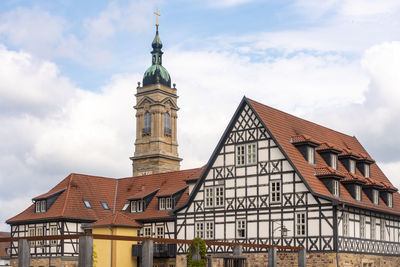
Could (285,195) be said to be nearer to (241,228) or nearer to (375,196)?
(241,228)

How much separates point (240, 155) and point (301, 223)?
22.4 feet

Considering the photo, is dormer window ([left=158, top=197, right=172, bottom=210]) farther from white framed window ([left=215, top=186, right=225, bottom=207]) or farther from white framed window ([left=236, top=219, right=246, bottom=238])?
white framed window ([left=236, top=219, right=246, bottom=238])

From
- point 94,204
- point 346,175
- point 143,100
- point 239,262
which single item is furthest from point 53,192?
point 143,100

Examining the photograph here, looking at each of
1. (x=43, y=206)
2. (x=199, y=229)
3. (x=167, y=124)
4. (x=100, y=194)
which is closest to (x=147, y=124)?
(x=167, y=124)

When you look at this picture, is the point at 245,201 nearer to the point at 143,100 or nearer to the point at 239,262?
the point at 239,262

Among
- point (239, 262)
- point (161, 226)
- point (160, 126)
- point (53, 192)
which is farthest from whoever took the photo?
point (160, 126)

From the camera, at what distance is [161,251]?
5116 cm

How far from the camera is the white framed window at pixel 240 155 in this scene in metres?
47.2

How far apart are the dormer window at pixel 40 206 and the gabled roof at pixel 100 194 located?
418mm

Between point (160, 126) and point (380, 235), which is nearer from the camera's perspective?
point (380, 235)

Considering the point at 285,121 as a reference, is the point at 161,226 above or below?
below

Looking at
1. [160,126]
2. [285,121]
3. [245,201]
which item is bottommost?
[245,201]

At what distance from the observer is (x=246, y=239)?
46125mm

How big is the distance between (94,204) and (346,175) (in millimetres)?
22211
